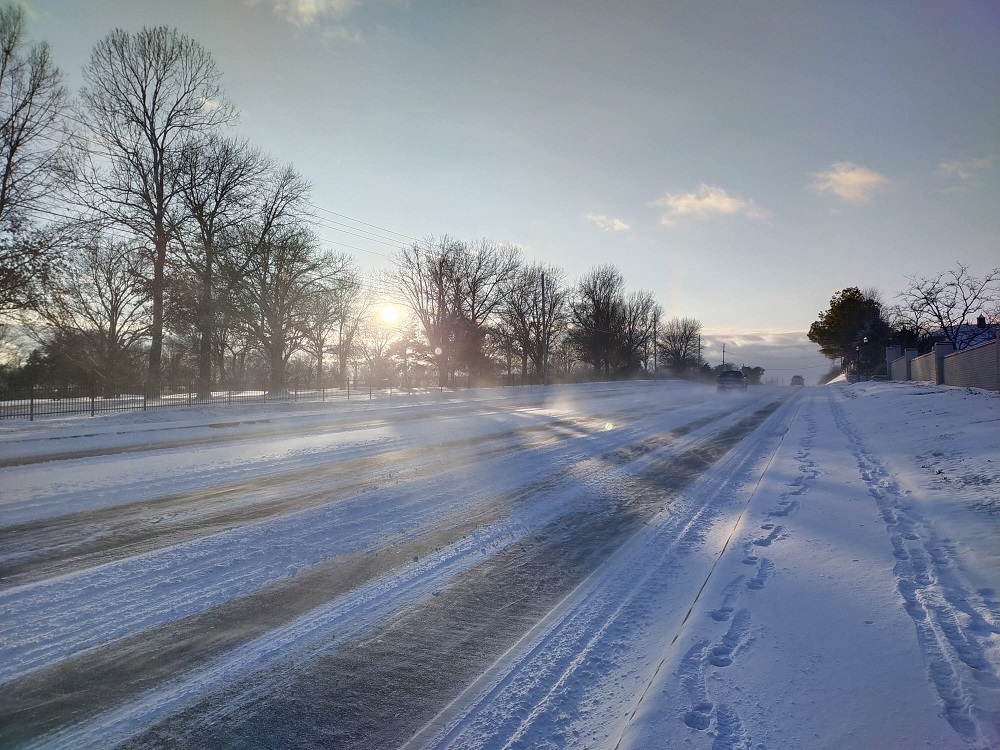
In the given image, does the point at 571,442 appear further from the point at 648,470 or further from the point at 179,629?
the point at 179,629

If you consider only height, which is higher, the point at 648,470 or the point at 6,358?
the point at 6,358

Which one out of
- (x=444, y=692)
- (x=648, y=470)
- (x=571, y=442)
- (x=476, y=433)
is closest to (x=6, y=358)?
(x=476, y=433)

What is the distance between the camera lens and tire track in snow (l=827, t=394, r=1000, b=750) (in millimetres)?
2893

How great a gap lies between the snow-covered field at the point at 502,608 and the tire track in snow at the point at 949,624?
0.7 inches

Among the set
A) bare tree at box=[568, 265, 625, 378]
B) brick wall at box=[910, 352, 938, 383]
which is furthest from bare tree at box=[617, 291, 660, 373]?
brick wall at box=[910, 352, 938, 383]

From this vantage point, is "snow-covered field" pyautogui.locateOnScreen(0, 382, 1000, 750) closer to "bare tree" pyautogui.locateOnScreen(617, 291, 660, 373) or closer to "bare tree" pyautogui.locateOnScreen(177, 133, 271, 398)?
"bare tree" pyautogui.locateOnScreen(177, 133, 271, 398)

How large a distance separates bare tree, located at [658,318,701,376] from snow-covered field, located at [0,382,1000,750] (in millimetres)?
107710

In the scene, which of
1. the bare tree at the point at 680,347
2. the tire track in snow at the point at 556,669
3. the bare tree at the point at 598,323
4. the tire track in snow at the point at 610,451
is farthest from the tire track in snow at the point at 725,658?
the bare tree at the point at 680,347

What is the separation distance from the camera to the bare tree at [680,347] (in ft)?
375

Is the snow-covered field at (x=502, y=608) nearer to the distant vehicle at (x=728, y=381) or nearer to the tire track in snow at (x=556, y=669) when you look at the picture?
the tire track in snow at (x=556, y=669)

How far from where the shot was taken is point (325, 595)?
4.58 m

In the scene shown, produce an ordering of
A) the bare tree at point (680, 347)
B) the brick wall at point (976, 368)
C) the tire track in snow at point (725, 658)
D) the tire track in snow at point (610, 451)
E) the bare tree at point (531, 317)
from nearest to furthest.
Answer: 1. the tire track in snow at point (725, 658)
2. the tire track in snow at point (610, 451)
3. the brick wall at point (976, 368)
4. the bare tree at point (531, 317)
5. the bare tree at point (680, 347)

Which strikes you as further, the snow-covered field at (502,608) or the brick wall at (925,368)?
the brick wall at (925,368)

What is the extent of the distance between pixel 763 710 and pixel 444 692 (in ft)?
5.41
